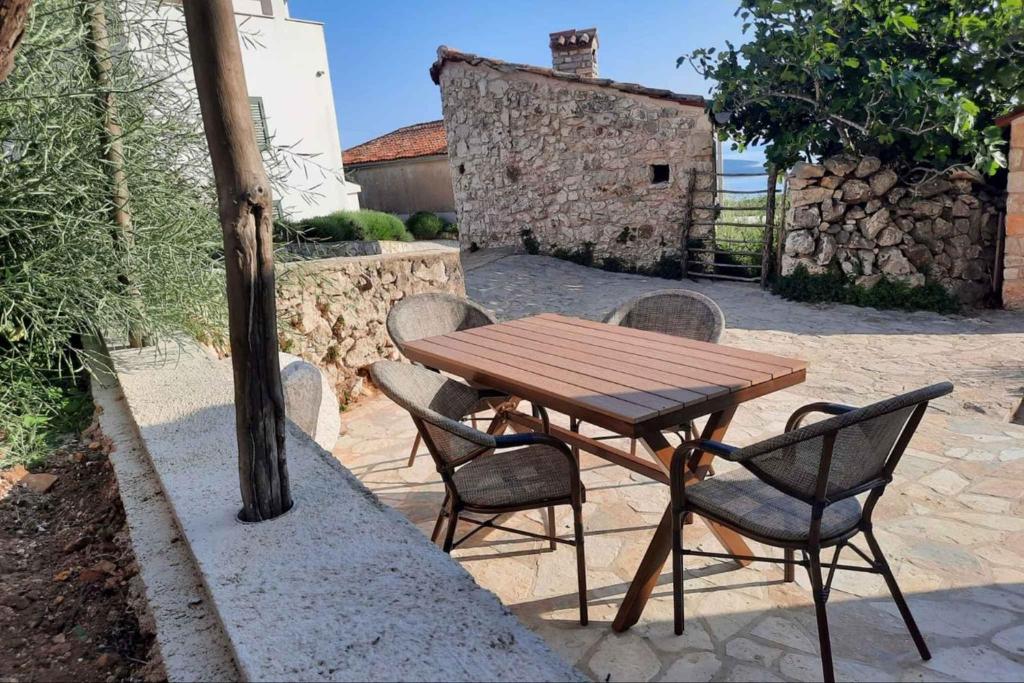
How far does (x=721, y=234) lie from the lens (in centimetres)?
957

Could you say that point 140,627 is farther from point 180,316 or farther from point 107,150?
point 107,150

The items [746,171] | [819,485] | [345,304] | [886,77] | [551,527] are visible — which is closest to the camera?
[819,485]

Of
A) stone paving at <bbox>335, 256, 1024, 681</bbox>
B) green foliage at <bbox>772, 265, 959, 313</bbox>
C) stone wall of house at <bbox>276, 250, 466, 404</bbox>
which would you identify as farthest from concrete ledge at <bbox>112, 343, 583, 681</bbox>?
green foliage at <bbox>772, 265, 959, 313</bbox>

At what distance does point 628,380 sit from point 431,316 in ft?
4.96

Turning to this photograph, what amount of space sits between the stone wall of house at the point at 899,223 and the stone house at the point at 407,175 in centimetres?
1153

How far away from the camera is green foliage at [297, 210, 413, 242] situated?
12.7 metres

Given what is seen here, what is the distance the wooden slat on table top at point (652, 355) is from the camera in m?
2.24

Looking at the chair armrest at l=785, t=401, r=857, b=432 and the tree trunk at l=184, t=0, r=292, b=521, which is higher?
the tree trunk at l=184, t=0, r=292, b=521

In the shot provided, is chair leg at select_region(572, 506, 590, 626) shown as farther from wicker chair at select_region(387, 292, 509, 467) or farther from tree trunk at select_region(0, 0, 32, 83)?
tree trunk at select_region(0, 0, 32, 83)

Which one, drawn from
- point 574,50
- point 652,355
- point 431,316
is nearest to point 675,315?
point 652,355

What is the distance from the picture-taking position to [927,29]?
696 centimetres

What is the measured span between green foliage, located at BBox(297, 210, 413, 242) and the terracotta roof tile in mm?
4715

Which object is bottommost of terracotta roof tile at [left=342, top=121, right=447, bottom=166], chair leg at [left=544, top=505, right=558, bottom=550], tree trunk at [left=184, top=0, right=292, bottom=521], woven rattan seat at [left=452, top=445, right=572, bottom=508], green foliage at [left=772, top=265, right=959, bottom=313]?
green foliage at [left=772, top=265, right=959, bottom=313]

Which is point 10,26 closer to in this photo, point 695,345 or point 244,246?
point 244,246
